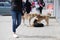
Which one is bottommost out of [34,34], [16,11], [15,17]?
[34,34]

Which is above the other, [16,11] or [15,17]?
[16,11]

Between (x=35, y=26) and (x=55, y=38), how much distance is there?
12.9 feet

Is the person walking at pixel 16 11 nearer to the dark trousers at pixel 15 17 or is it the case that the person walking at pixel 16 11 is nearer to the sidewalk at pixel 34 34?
the dark trousers at pixel 15 17

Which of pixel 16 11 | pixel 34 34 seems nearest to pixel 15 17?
pixel 16 11

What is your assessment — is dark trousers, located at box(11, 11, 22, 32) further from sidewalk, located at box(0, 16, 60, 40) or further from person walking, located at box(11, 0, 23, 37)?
sidewalk, located at box(0, 16, 60, 40)

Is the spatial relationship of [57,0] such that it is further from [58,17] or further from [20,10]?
[20,10]

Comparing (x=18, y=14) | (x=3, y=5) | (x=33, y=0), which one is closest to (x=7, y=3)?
(x=3, y=5)

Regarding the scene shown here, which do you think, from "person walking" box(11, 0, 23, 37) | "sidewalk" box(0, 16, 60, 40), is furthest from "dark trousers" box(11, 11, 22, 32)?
"sidewalk" box(0, 16, 60, 40)

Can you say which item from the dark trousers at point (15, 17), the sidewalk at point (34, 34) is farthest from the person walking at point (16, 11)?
the sidewalk at point (34, 34)

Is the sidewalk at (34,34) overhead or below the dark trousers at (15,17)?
below

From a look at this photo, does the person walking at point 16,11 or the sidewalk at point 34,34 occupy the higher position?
the person walking at point 16,11

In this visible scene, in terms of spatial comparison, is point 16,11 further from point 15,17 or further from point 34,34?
point 34,34

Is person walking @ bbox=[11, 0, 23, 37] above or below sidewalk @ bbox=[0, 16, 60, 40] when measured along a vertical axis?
above

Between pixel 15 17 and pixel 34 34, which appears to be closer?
pixel 15 17
